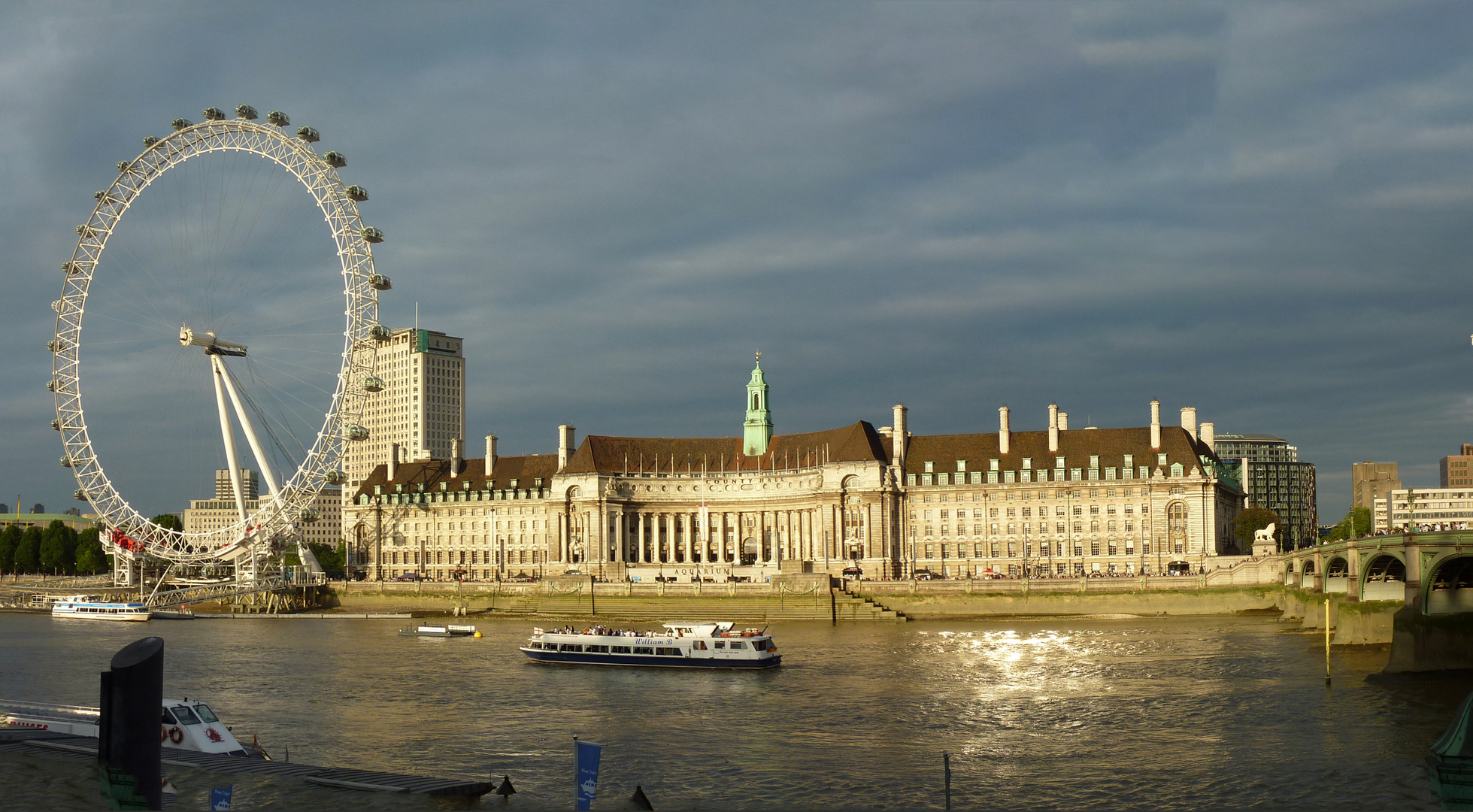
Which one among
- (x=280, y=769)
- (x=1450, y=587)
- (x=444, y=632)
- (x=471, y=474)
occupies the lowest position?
(x=444, y=632)

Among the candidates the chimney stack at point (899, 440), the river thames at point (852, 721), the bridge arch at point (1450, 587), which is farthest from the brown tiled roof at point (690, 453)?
the bridge arch at point (1450, 587)

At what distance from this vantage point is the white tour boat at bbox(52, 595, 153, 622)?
135125 mm

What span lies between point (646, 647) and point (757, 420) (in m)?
92.0

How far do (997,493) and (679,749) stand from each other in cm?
10174

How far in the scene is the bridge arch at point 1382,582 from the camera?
79812 mm

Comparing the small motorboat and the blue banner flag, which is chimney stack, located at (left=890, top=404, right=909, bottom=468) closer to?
the small motorboat

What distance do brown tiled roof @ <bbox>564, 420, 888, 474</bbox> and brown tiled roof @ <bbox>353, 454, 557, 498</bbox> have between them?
6.18 m

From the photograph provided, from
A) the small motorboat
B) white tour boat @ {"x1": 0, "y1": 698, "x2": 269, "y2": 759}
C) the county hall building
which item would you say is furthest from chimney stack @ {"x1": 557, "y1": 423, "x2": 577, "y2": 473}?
white tour boat @ {"x1": 0, "y1": 698, "x2": 269, "y2": 759}

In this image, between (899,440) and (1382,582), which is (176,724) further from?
(899,440)

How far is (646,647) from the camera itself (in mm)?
83375

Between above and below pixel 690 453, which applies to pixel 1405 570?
below

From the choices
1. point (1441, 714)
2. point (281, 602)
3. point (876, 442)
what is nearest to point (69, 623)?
point (281, 602)

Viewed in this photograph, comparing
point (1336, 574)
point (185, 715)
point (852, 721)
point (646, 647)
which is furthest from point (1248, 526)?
point (185, 715)

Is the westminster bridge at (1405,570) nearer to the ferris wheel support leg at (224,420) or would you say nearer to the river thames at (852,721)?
the river thames at (852,721)
